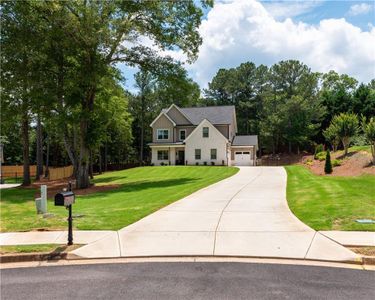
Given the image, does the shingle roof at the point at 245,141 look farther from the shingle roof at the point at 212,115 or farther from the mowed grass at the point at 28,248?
the mowed grass at the point at 28,248

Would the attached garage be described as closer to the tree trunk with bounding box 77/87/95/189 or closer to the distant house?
the distant house

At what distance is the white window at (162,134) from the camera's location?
49.2 metres

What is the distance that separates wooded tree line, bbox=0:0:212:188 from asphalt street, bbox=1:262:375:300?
18200 millimetres

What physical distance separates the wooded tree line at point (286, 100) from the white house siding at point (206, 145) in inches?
657

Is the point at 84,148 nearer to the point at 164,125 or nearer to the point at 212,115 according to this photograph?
the point at 164,125

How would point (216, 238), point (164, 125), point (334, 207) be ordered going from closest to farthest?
1. point (216, 238)
2. point (334, 207)
3. point (164, 125)

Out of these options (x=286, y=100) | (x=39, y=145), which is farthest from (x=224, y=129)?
(x=39, y=145)

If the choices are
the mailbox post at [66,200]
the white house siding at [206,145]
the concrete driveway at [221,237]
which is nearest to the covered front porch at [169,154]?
the white house siding at [206,145]

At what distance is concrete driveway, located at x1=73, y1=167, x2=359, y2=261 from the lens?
7730 mm

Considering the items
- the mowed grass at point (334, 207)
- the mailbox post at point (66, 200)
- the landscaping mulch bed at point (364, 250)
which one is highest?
the mailbox post at point (66, 200)

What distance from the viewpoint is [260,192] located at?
1786 centimetres

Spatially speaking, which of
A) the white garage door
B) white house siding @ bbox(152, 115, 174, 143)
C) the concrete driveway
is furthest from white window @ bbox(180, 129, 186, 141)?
the concrete driveway

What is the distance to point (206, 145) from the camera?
45.3 metres

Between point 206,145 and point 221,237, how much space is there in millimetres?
36526
